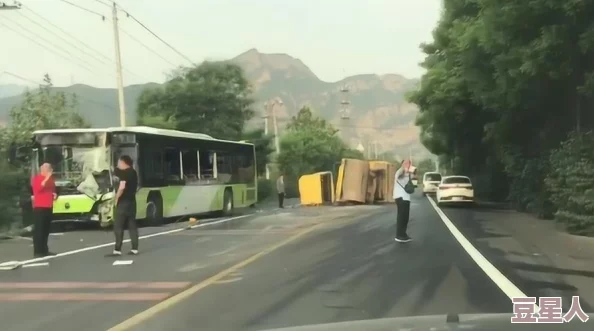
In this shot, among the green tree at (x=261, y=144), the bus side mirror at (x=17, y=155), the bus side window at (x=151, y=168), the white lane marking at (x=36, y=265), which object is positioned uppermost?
the green tree at (x=261, y=144)

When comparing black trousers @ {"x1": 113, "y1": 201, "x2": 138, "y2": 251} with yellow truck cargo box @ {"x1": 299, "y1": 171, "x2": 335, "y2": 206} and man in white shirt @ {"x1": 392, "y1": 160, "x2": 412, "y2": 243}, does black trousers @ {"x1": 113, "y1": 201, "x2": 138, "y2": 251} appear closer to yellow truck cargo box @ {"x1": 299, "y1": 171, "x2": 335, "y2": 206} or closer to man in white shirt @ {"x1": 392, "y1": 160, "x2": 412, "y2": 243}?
man in white shirt @ {"x1": 392, "y1": 160, "x2": 412, "y2": 243}

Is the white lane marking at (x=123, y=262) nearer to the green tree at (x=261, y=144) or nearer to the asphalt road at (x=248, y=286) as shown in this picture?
the asphalt road at (x=248, y=286)

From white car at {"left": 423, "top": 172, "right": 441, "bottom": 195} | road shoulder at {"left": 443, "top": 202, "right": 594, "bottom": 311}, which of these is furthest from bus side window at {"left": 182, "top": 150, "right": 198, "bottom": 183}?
white car at {"left": 423, "top": 172, "right": 441, "bottom": 195}

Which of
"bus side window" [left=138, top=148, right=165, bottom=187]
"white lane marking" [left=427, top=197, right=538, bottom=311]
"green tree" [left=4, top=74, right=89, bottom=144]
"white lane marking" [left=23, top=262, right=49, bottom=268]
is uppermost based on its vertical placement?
"green tree" [left=4, top=74, right=89, bottom=144]

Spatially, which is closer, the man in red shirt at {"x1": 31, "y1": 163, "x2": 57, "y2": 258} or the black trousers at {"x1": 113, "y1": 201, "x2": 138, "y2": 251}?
the black trousers at {"x1": 113, "y1": 201, "x2": 138, "y2": 251}

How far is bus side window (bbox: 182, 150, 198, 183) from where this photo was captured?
2636cm

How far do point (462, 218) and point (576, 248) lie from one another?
10009 millimetres

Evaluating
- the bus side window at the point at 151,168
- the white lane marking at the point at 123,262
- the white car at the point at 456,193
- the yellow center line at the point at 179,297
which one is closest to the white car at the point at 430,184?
the white car at the point at 456,193

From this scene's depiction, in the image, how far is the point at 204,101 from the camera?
4984 centimetres

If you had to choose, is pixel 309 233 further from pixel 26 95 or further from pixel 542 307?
pixel 26 95

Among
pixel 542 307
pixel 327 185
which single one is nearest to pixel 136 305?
pixel 542 307

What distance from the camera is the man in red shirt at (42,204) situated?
48.4 ft

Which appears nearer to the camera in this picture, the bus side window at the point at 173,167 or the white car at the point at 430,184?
the bus side window at the point at 173,167

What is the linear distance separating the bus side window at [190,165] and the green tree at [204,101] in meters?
20.5
